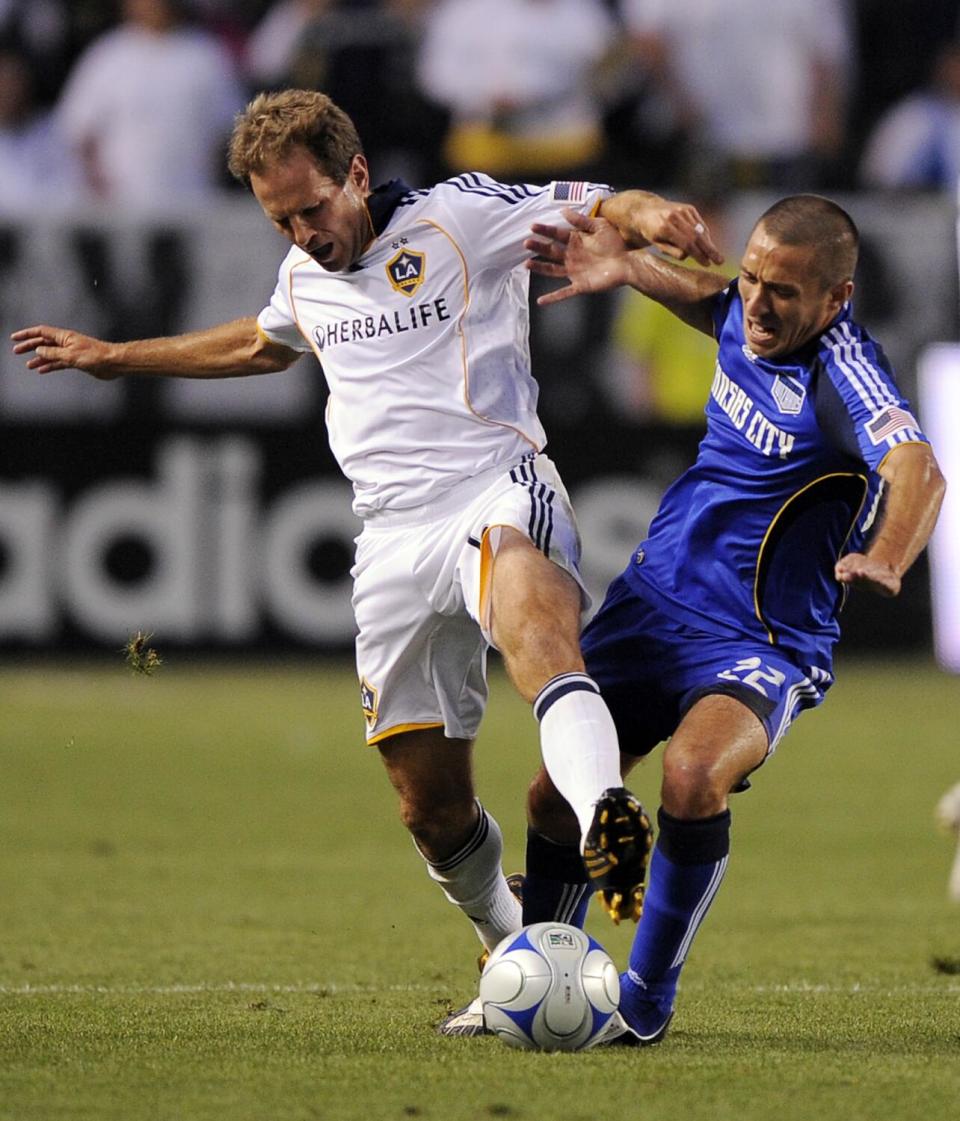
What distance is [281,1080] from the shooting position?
4445mm

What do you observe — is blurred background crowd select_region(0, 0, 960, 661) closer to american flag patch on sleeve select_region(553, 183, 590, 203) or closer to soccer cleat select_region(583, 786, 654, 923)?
american flag patch on sleeve select_region(553, 183, 590, 203)

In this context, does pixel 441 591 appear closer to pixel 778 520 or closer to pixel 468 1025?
pixel 778 520

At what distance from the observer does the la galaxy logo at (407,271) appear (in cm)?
558

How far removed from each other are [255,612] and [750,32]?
592cm

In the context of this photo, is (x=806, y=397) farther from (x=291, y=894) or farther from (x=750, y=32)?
(x=750, y=32)

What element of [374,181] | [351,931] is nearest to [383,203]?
[351,931]

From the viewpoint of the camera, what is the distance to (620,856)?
174 inches

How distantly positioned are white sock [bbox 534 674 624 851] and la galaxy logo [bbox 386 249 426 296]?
50.3 inches

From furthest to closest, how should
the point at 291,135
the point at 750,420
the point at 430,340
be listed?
1. the point at 430,340
2. the point at 291,135
3. the point at 750,420

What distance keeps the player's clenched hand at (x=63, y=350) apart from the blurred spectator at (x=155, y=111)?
31.3 feet

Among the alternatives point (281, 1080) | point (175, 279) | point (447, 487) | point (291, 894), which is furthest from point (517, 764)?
point (281, 1080)

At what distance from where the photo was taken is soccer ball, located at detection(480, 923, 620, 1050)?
190 inches

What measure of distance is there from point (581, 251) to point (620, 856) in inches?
72.2

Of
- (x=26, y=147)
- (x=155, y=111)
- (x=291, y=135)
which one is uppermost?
(x=291, y=135)
